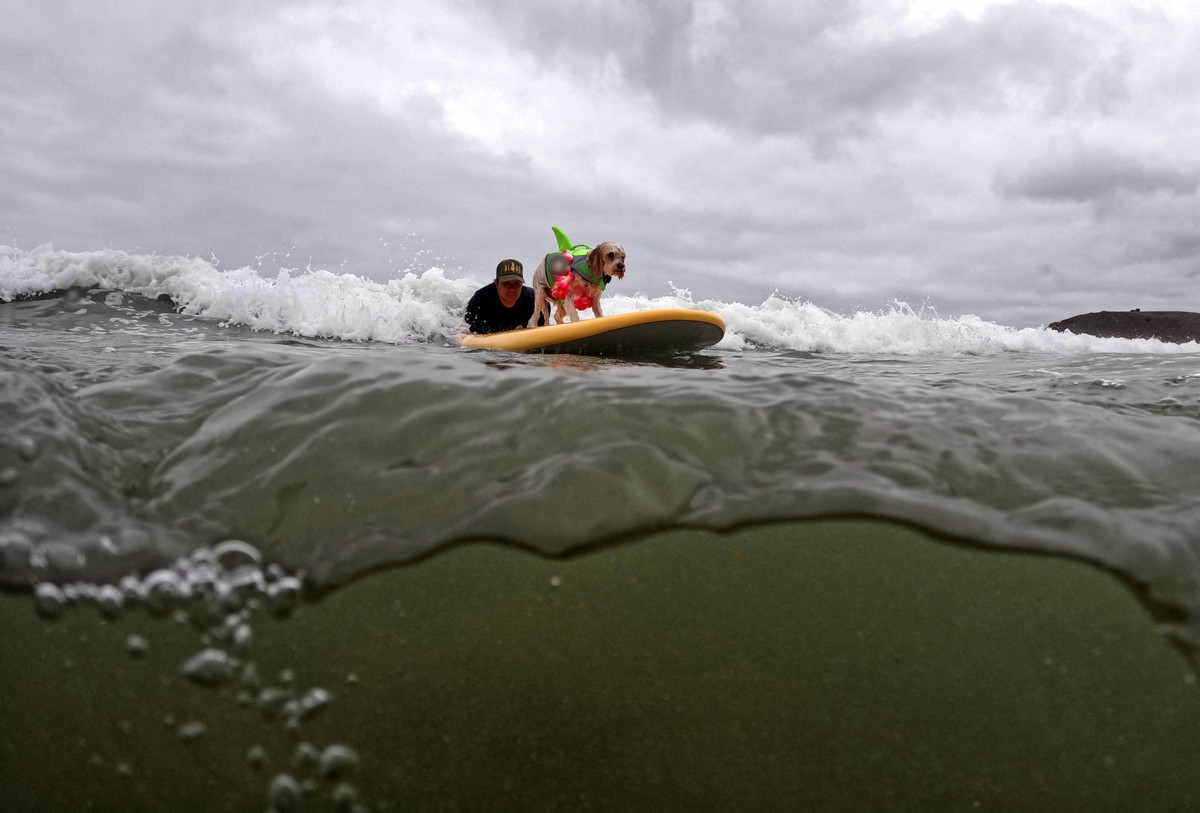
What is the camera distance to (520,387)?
2730 millimetres

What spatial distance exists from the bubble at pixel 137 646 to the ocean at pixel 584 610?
0.7 inches

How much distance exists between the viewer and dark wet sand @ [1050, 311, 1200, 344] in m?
17.0

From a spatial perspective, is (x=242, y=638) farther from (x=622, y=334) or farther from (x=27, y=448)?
(x=622, y=334)

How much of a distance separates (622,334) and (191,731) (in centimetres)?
461

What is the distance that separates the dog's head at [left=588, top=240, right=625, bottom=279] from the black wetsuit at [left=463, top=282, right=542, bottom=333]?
1.65 meters

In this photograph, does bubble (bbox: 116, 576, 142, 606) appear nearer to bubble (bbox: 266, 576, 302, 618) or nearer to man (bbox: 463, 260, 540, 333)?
bubble (bbox: 266, 576, 302, 618)

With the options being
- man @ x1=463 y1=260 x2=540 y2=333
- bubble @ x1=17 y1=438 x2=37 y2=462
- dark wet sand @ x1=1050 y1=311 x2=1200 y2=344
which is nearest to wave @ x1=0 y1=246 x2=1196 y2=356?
man @ x1=463 y1=260 x2=540 y2=333

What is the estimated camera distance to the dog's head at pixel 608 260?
6.29 meters

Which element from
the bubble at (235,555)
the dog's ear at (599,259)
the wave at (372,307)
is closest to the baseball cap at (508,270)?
the dog's ear at (599,259)

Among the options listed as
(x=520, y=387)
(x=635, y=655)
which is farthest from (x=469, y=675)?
(x=520, y=387)

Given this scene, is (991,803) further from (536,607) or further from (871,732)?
(536,607)

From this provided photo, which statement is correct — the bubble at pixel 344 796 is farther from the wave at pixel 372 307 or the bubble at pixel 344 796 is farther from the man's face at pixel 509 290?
the wave at pixel 372 307

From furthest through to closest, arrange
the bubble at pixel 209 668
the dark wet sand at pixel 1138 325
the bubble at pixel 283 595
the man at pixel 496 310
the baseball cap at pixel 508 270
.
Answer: the dark wet sand at pixel 1138 325 < the man at pixel 496 310 < the baseball cap at pixel 508 270 < the bubble at pixel 283 595 < the bubble at pixel 209 668

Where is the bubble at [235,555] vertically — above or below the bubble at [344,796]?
above
